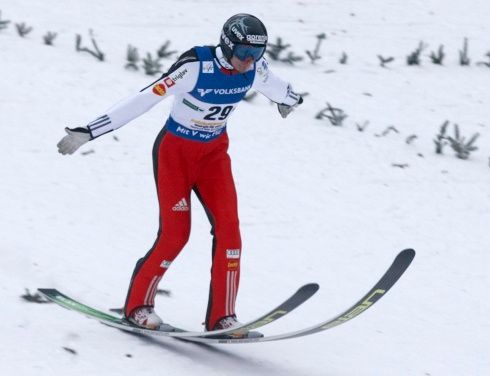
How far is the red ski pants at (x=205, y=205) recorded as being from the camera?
6520 millimetres

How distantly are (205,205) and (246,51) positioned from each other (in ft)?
3.20

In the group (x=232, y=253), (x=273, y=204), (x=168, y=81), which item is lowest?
(x=273, y=204)

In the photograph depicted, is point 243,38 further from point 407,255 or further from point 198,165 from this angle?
point 407,255

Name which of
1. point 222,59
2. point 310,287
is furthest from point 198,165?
point 310,287

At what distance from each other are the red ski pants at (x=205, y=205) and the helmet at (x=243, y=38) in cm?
61

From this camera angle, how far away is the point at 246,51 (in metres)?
6.27

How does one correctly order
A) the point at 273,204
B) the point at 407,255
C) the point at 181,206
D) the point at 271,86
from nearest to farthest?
the point at 407,255
the point at 181,206
the point at 271,86
the point at 273,204

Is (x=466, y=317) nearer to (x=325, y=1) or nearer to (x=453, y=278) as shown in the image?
(x=453, y=278)

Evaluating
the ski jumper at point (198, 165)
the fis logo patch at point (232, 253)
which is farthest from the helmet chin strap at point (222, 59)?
the fis logo patch at point (232, 253)

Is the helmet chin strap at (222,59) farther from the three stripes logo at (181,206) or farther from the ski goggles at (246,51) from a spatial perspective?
the three stripes logo at (181,206)

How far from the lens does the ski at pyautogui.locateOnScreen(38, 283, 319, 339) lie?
19.7 feet

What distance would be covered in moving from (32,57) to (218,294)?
655 cm

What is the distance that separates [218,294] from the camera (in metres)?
6.61

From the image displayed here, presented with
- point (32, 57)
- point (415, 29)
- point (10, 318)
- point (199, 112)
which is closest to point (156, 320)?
point (10, 318)
